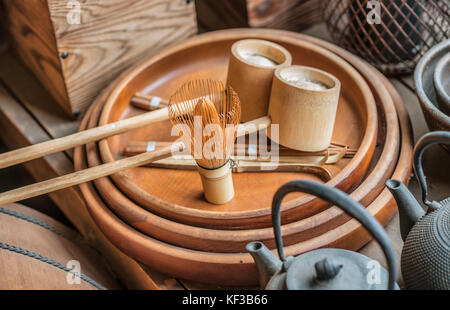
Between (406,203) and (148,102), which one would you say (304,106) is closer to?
(406,203)

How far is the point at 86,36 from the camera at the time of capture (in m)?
1.03

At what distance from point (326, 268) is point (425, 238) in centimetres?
17

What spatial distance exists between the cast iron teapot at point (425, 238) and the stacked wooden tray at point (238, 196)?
114mm

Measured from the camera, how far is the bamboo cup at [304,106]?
78cm

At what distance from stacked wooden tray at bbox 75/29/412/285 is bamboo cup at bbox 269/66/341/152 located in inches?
2.6

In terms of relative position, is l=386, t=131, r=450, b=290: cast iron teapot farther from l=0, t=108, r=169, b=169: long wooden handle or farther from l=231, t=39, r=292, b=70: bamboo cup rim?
l=0, t=108, r=169, b=169: long wooden handle

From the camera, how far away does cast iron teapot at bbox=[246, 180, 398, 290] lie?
0.48m

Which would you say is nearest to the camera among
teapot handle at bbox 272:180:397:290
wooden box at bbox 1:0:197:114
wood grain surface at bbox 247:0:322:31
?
teapot handle at bbox 272:180:397:290

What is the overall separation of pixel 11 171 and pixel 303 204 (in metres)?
1.08

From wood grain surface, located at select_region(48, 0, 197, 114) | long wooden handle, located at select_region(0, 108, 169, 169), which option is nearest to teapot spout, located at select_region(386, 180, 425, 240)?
long wooden handle, located at select_region(0, 108, 169, 169)

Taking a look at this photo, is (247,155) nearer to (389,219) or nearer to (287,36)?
(389,219)

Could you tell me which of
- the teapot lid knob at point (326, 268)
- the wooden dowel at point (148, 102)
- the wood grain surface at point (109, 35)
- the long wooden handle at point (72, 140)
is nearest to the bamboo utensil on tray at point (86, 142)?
the long wooden handle at point (72, 140)

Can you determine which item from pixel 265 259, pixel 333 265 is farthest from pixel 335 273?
pixel 265 259

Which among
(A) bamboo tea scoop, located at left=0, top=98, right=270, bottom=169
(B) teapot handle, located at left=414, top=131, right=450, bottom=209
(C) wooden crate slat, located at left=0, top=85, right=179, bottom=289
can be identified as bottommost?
(C) wooden crate slat, located at left=0, top=85, right=179, bottom=289
